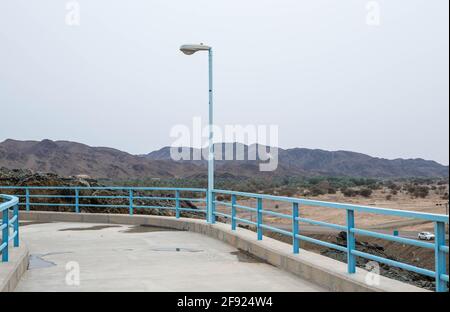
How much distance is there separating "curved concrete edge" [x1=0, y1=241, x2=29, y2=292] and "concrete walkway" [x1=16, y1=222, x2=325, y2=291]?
0.16 m

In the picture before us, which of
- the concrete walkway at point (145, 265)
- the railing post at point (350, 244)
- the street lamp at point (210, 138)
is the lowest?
the concrete walkway at point (145, 265)

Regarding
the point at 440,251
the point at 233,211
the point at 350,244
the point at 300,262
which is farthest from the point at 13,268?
the point at 440,251

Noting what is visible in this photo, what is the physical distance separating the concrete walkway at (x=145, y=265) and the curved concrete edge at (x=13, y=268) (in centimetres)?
16

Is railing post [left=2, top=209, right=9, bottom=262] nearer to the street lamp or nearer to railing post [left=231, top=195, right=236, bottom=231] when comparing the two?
railing post [left=231, top=195, right=236, bottom=231]

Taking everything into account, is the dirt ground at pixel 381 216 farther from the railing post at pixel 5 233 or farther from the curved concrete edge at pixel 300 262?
the railing post at pixel 5 233

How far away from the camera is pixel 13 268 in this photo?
9.22 meters

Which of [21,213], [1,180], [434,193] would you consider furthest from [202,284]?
[434,193]

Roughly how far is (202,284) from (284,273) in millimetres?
1690

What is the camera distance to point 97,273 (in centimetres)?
1030

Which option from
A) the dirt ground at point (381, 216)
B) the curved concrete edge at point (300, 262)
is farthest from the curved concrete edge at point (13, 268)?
the dirt ground at point (381, 216)

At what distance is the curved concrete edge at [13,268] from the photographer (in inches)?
327

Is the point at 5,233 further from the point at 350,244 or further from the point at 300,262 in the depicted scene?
the point at 350,244

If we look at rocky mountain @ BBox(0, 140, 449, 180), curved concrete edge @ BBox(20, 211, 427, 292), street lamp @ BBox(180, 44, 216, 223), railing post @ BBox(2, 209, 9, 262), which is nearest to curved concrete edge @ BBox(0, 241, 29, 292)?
railing post @ BBox(2, 209, 9, 262)
